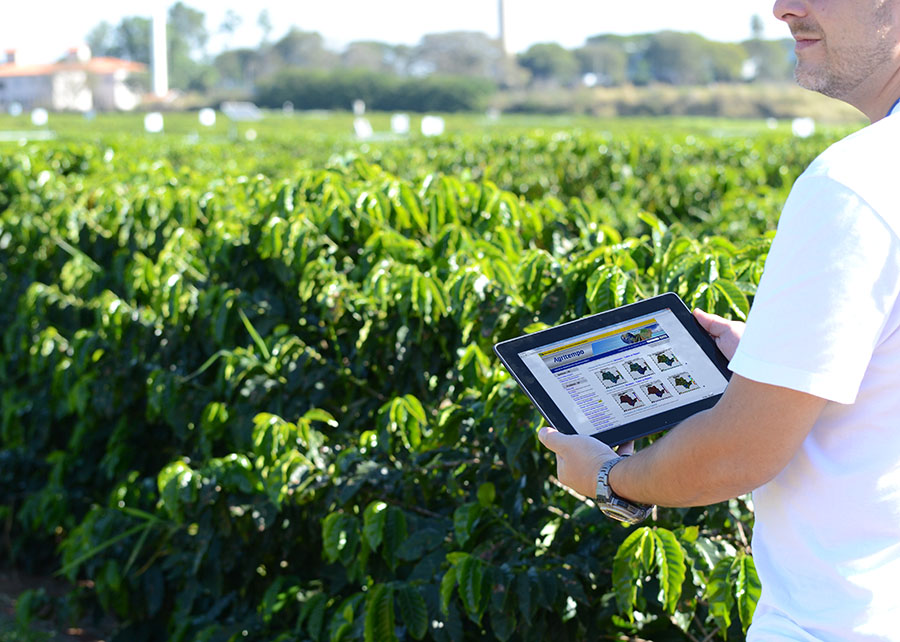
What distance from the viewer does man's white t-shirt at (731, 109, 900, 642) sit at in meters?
1.18

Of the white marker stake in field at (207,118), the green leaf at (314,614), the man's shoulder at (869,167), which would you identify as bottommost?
the white marker stake in field at (207,118)

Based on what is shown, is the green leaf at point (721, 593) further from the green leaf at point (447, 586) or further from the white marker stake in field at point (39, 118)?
the white marker stake in field at point (39, 118)

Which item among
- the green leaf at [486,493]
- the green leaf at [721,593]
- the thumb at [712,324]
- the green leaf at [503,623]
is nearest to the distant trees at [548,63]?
the green leaf at [486,493]

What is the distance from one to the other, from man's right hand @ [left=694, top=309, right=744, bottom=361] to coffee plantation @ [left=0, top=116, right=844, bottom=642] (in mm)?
482

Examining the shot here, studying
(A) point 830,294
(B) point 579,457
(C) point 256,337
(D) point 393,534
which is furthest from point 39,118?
(A) point 830,294

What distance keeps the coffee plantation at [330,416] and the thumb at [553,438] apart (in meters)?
0.60

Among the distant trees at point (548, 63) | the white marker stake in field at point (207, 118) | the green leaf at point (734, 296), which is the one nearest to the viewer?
the green leaf at point (734, 296)

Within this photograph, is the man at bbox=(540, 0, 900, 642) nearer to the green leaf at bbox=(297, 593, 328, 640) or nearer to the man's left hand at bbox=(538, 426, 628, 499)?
the man's left hand at bbox=(538, 426, 628, 499)

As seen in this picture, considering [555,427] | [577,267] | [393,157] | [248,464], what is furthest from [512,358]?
[393,157]

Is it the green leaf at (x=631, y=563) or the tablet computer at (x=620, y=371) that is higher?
the tablet computer at (x=620, y=371)

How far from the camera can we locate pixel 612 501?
1517 millimetres

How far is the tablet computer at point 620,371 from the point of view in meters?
1.65

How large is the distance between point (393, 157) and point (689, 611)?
5.84 m

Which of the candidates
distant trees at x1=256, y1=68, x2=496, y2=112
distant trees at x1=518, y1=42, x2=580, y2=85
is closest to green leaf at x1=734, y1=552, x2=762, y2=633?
distant trees at x1=256, y1=68, x2=496, y2=112
